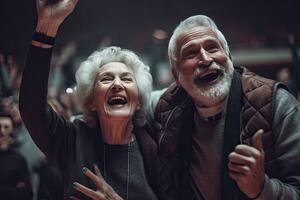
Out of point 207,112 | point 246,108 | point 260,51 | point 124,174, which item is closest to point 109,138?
point 124,174

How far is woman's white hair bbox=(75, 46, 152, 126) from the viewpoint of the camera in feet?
4.61

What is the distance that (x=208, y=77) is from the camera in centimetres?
129

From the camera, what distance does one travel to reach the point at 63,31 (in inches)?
139

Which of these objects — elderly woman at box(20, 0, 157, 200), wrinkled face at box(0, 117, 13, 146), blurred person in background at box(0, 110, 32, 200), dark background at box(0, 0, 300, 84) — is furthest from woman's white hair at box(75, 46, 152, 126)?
dark background at box(0, 0, 300, 84)

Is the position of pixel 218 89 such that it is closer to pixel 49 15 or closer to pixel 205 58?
pixel 205 58

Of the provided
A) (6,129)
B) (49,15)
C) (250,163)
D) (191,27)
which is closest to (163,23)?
(6,129)

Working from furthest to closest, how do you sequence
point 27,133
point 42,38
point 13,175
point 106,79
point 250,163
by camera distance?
point 27,133 → point 13,175 → point 106,79 → point 42,38 → point 250,163

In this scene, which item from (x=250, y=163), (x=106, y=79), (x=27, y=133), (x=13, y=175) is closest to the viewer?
(x=250, y=163)

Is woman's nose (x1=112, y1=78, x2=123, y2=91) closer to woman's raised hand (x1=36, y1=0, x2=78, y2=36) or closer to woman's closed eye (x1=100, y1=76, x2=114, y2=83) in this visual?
woman's closed eye (x1=100, y1=76, x2=114, y2=83)

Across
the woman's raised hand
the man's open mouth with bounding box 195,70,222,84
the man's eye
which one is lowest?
the man's open mouth with bounding box 195,70,222,84

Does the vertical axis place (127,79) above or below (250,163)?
above

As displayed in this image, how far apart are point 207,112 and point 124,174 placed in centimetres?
35

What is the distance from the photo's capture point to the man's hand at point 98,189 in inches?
48.2

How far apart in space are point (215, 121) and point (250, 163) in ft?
1.26
